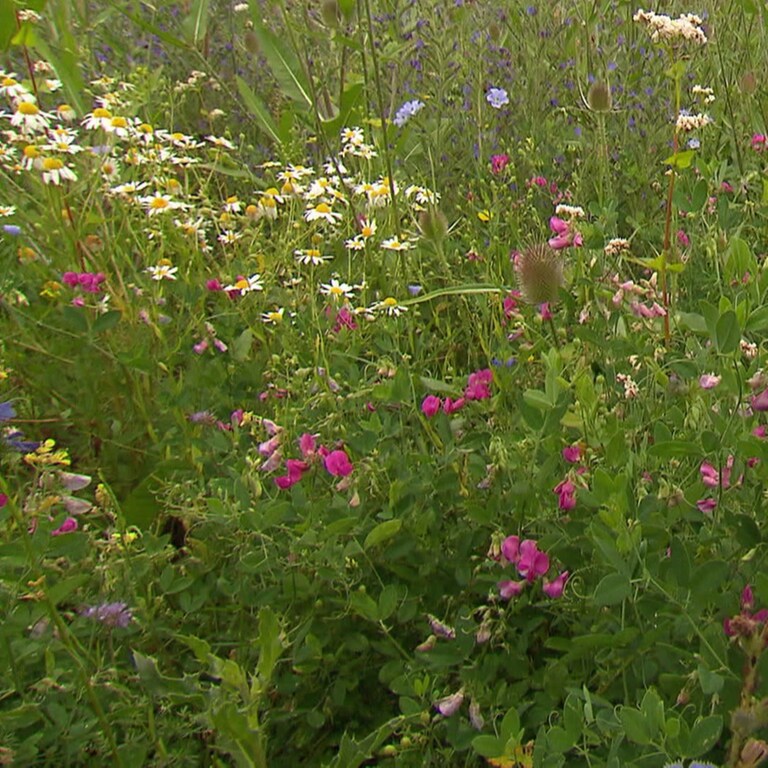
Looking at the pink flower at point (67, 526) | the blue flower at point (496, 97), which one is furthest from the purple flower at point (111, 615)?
the blue flower at point (496, 97)

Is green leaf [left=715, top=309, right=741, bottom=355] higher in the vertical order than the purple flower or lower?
higher

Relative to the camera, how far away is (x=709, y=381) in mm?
1194

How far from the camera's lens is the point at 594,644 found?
Result: 43.0 inches

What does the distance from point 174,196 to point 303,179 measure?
1.00ft

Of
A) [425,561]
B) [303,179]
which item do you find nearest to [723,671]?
[425,561]

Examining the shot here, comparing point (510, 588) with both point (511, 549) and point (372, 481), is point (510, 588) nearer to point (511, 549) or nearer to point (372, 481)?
point (511, 549)

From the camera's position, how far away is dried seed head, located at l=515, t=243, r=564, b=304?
1420 millimetres

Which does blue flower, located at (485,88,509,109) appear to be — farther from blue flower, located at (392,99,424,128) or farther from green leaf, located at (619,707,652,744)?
green leaf, located at (619,707,652,744)

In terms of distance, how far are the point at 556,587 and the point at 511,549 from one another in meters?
0.07

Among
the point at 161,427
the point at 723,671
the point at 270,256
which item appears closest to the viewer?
the point at 723,671

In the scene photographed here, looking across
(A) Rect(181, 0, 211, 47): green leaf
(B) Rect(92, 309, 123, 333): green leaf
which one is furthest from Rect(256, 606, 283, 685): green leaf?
(A) Rect(181, 0, 211, 47): green leaf

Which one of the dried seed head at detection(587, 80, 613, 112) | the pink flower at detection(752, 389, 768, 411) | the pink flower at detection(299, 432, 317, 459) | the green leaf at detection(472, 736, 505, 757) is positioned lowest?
the green leaf at detection(472, 736, 505, 757)

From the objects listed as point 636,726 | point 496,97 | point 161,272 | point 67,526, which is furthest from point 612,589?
point 496,97

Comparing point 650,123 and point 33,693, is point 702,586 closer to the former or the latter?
point 33,693
